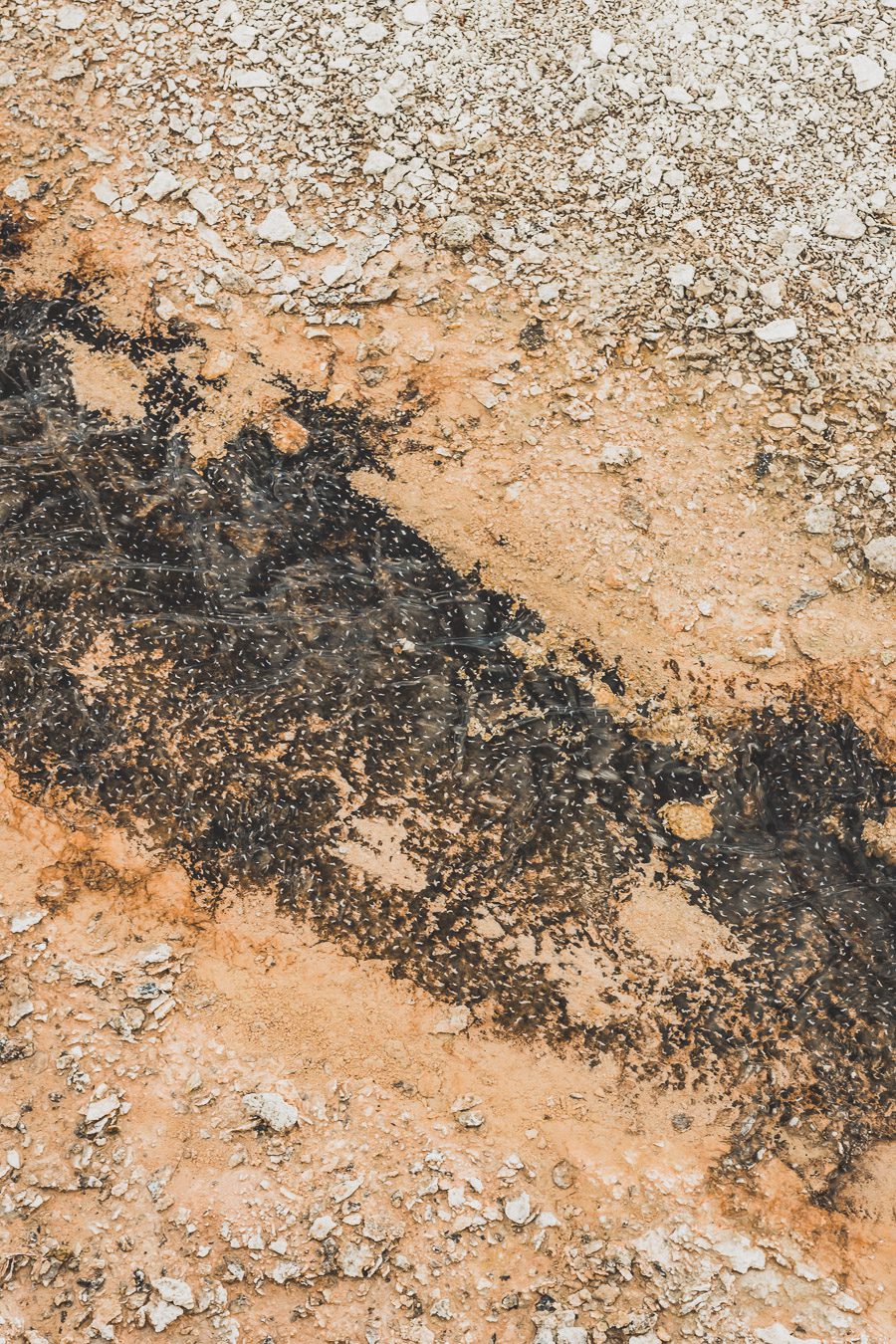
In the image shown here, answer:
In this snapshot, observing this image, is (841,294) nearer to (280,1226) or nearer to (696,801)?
(696,801)

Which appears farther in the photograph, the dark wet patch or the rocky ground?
the dark wet patch

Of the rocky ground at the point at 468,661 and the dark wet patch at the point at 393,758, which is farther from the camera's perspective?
the dark wet patch at the point at 393,758

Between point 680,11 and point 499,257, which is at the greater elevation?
point 680,11

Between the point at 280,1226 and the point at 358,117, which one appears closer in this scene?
the point at 280,1226

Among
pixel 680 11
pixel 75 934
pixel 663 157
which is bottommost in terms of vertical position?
pixel 75 934

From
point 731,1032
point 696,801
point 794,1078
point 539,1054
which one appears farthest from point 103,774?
point 794,1078
